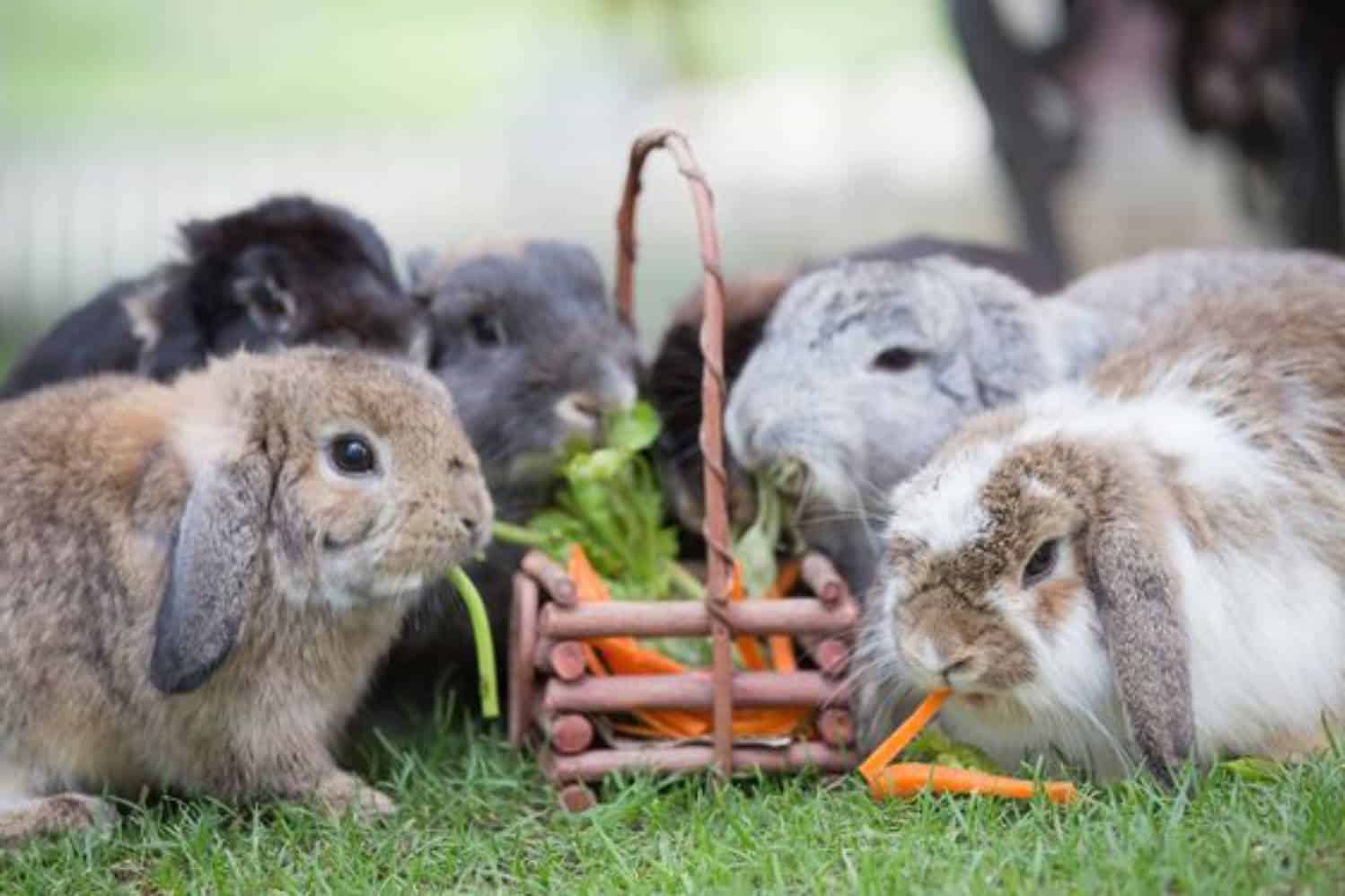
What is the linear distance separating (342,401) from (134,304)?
125 cm

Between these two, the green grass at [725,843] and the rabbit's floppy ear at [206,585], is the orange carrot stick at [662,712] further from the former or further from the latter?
the rabbit's floppy ear at [206,585]

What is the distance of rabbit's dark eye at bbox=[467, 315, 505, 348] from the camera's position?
447 centimetres

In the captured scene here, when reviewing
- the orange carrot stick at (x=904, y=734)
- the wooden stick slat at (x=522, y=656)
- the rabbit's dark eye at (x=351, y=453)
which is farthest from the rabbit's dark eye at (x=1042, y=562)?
the rabbit's dark eye at (x=351, y=453)

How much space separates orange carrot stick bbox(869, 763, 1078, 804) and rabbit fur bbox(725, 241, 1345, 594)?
71 cm

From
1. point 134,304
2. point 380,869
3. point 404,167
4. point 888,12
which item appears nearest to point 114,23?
point 404,167

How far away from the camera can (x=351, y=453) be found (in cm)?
366

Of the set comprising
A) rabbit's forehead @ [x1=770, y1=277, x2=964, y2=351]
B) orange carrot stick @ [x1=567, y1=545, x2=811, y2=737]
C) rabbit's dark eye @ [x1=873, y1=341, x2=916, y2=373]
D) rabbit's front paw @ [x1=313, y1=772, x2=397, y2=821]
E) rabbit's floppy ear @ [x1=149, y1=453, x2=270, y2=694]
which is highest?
rabbit's forehead @ [x1=770, y1=277, x2=964, y2=351]

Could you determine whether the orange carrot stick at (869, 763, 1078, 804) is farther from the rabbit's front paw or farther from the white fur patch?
the rabbit's front paw

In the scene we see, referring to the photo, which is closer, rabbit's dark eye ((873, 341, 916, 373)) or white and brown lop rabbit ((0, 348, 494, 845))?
white and brown lop rabbit ((0, 348, 494, 845))

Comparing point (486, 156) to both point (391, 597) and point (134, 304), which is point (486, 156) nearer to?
point (134, 304)

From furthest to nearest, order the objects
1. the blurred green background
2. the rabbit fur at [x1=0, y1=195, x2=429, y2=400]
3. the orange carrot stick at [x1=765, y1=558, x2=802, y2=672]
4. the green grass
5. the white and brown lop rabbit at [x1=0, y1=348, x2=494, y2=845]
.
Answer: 1. the blurred green background
2. the rabbit fur at [x1=0, y1=195, x2=429, y2=400]
3. the orange carrot stick at [x1=765, y1=558, x2=802, y2=672]
4. the white and brown lop rabbit at [x1=0, y1=348, x2=494, y2=845]
5. the green grass

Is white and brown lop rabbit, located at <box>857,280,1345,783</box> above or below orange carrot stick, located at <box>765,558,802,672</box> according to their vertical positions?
above

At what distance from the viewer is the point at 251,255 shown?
445 centimetres

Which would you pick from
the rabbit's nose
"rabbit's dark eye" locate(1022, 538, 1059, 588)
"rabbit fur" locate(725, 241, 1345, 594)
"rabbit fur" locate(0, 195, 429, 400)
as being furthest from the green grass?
"rabbit fur" locate(0, 195, 429, 400)
